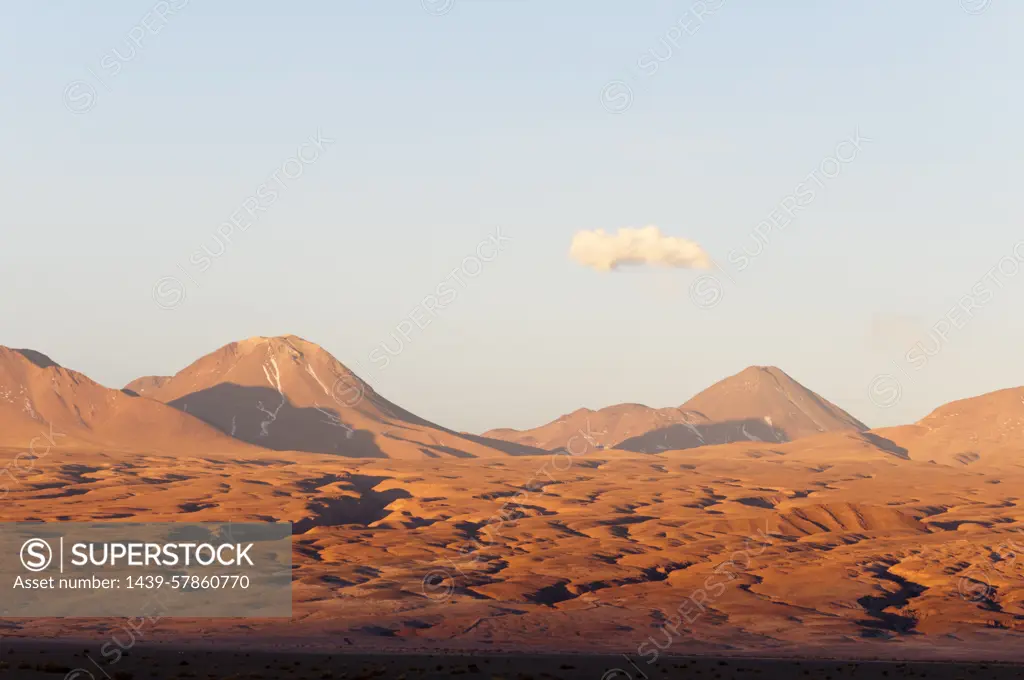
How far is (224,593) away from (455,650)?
24.1 m

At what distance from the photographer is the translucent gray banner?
6738 cm

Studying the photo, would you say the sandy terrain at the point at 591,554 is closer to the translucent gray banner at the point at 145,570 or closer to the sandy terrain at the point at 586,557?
the sandy terrain at the point at 586,557

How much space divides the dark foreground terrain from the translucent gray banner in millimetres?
15116

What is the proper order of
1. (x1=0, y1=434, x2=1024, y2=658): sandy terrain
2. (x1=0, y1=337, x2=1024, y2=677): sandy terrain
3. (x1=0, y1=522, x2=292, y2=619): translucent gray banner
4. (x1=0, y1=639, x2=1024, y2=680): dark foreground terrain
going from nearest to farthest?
(x1=0, y1=639, x2=1024, y2=680): dark foreground terrain
(x1=0, y1=337, x2=1024, y2=677): sandy terrain
(x1=0, y1=434, x2=1024, y2=658): sandy terrain
(x1=0, y1=522, x2=292, y2=619): translucent gray banner

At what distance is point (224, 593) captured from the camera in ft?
241

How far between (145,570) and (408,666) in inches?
1584

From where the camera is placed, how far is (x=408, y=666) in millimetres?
45906

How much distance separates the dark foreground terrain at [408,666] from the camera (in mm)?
40688

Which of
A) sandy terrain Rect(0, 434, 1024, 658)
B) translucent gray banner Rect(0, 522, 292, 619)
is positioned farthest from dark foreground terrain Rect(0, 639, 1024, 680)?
translucent gray banner Rect(0, 522, 292, 619)

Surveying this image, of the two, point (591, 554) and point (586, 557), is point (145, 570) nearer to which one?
point (586, 557)

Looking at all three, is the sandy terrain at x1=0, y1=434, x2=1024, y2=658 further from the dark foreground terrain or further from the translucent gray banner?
the dark foreground terrain

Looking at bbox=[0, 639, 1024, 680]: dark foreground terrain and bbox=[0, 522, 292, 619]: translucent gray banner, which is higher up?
bbox=[0, 522, 292, 619]: translucent gray banner

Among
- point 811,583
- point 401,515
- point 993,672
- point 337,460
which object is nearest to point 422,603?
point 811,583

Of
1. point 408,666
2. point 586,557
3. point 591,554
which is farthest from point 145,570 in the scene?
point 408,666
